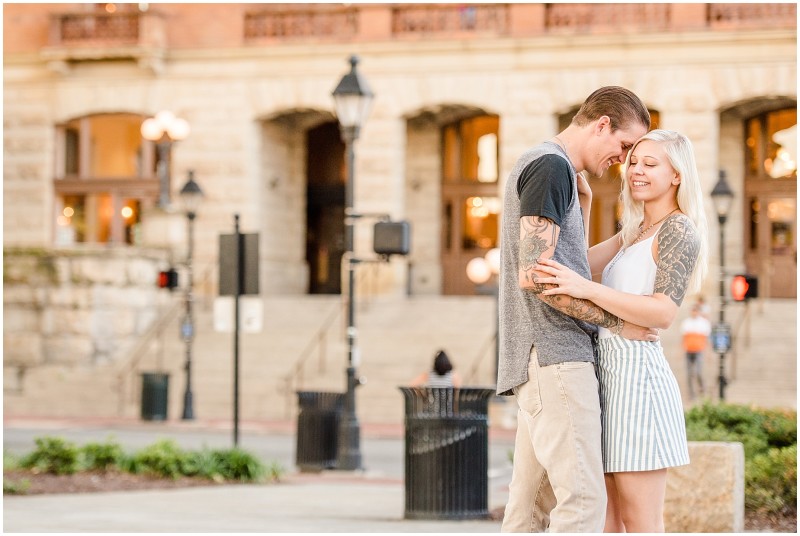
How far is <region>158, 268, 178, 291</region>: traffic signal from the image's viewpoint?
88.6ft

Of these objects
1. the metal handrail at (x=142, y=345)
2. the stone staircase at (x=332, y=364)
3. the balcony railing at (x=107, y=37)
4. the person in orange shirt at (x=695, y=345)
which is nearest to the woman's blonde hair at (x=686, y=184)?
the stone staircase at (x=332, y=364)

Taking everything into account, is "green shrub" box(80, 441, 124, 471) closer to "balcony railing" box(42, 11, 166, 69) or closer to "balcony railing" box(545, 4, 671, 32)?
"balcony railing" box(545, 4, 671, 32)

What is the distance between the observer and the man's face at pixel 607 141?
5.04 metres

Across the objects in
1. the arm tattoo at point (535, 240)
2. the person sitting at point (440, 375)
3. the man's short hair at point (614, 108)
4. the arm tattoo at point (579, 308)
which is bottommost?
the person sitting at point (440, 375)

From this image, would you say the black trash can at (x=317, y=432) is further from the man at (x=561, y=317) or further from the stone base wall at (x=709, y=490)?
the man at (x=561, y=317)

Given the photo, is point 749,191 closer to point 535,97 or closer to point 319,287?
point 535,97

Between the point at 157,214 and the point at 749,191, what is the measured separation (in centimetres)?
1399

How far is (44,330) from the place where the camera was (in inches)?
1216

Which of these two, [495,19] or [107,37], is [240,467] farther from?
[107,37]

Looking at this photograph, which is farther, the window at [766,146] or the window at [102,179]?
the window at [102,179]

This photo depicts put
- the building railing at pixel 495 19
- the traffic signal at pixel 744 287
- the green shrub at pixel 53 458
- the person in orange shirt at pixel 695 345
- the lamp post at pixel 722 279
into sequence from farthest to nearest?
the building railing at pixel 495 19 → the person in orange shirt at pixel 695 345 → the lamp post at pixel 722 279 → the traffic signal at pixel 744 287 → the green shrub at pixel 53 458

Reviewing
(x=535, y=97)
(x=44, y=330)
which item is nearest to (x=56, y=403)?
(x=44, y=330)

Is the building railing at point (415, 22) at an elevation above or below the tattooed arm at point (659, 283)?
above

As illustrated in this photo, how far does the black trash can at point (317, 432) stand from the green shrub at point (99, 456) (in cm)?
287
